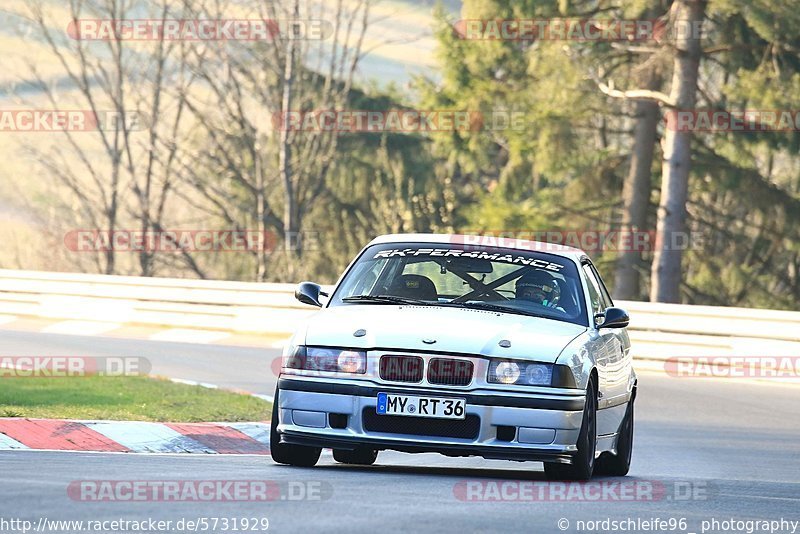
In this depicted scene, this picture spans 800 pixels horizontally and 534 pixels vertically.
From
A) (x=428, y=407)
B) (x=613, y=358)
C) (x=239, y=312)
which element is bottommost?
(x=239, y=312)

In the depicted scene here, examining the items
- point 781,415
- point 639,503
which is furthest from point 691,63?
point 639,503

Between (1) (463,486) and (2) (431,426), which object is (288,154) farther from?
(1) (463,486)

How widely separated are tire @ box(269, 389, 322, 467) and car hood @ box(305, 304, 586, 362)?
589 mm

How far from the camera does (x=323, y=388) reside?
9.20 metres

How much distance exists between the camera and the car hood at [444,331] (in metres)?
9.10

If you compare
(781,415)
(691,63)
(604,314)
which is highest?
(691,63)

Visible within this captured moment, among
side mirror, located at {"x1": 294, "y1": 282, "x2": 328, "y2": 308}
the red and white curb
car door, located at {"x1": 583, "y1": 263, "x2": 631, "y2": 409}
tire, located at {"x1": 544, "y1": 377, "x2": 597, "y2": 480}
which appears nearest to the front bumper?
tire, located at {"x1": 544, "y1": 377, "x2": 597, "y2": 480}

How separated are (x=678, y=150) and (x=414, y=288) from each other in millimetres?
19140

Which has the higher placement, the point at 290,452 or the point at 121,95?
the point at 121,95

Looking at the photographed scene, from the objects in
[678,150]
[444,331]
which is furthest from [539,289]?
[678,150]

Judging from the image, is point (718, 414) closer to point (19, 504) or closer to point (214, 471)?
point (214, 471)

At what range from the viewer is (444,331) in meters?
9.19

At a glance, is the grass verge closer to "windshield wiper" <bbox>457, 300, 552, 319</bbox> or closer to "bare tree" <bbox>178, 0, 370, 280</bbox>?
"windshield wiper" <bbox>457, 300, 552, 319</bbox>

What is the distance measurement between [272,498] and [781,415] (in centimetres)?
971
